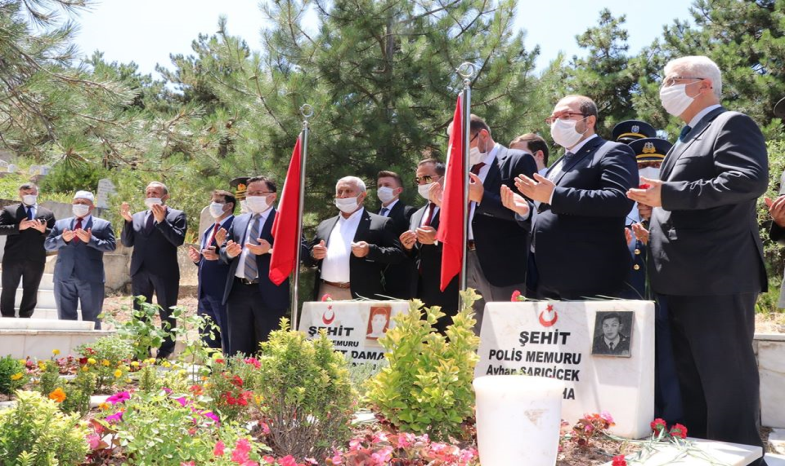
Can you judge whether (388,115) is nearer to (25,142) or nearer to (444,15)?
(444,15)

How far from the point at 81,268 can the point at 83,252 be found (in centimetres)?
19

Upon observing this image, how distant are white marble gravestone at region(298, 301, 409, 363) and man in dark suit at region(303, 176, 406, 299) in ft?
2.23

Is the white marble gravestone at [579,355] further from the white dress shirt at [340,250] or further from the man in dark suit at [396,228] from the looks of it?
the white dress shirt at [340,250]

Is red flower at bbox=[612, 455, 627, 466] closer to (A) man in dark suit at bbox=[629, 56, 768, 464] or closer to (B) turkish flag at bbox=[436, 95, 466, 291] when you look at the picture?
(A) man in dark suit at bbox=[629, 56, 768, 464]

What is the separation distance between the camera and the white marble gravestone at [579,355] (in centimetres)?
332

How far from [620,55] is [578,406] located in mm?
16307

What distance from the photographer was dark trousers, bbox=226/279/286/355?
6273 mm

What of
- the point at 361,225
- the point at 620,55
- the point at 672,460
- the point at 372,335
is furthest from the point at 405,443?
the point at 620,55

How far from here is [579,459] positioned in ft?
10.1

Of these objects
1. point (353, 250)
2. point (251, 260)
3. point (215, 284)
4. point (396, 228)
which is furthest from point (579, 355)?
point (215, 284)

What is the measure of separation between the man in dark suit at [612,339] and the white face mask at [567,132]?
1.15 metres

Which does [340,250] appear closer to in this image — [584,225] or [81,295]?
[584,225]

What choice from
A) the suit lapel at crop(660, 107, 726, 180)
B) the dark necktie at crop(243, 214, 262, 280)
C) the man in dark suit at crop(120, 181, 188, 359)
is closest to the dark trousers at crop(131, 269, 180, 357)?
the man in dark suit at crop(120, 181, 188, 359)

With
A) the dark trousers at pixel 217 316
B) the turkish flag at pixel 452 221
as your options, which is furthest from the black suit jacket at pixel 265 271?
the turkish flag at pixel 452 221
